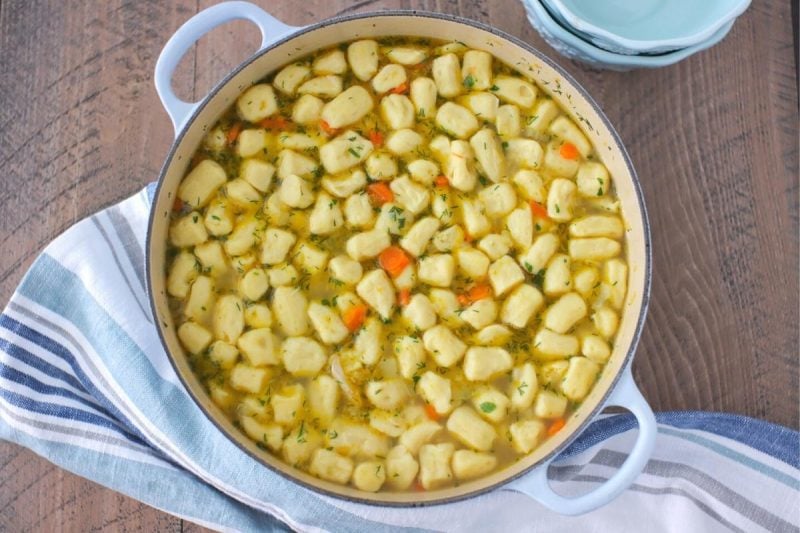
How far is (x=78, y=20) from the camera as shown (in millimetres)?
2057

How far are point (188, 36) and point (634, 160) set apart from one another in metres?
1.00

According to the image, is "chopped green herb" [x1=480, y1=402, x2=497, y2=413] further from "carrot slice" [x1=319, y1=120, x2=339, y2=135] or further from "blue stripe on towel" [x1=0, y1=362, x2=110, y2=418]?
"blue stripe on towel" [x1=0, y1=362, x2=110, y2=418]

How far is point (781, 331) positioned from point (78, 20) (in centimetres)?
174

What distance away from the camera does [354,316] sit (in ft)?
5.98

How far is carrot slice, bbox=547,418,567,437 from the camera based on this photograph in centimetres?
183

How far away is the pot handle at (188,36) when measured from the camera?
1.69m

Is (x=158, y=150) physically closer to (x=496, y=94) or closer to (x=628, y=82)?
(x=496, y=94)

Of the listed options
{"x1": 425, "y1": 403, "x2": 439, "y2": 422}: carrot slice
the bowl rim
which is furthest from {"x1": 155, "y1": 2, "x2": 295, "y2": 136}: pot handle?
{"x1": 425, "y1": 403, "x2": 439, "y2": 422}: carrot slice

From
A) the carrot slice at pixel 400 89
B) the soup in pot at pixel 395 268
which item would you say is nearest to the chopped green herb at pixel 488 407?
the soup in pot at pixel 395 268

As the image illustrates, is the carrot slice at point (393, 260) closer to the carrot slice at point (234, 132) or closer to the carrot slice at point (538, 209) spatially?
the carrot slice at point (538, 209)

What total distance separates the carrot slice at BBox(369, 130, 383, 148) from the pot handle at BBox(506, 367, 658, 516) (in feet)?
2.23

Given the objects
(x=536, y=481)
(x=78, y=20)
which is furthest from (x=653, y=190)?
(x=78, y=20)

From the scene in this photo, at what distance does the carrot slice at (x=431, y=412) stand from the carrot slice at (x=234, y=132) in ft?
2.23

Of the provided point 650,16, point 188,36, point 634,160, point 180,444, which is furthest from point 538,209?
point 180,444
